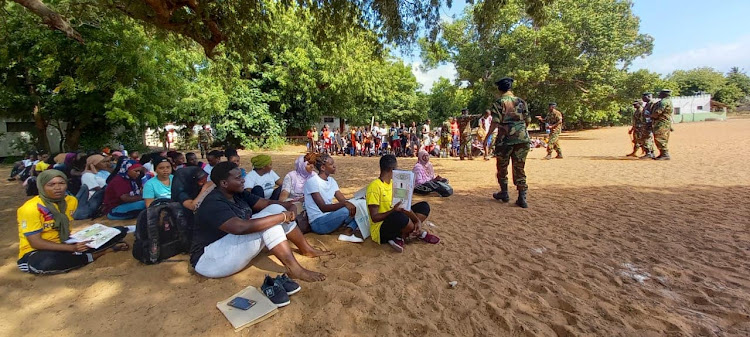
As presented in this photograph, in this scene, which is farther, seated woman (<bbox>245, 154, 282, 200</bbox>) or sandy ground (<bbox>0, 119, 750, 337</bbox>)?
seated woman (<bbox>245, 154, 282, 200</bbox>)

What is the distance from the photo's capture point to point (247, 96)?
70.7 feet

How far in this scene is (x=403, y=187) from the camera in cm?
391

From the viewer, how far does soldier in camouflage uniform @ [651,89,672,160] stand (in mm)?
9852

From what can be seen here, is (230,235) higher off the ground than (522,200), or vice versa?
(230,235)

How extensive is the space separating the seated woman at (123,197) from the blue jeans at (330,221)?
317cm

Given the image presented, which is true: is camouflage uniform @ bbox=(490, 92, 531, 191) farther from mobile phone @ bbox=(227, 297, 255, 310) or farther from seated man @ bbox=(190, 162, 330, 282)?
mobile phone @ bbox=(227, 297, 255, 310)

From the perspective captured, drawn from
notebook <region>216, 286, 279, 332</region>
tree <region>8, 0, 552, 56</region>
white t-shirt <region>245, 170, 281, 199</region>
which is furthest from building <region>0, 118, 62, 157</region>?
notebook <region>216, 286, 279, 332</region>

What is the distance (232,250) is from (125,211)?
3440 mm

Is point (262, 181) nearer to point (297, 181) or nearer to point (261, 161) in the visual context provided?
point (261, 161)

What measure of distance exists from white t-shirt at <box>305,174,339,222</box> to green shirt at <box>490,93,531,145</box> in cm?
305

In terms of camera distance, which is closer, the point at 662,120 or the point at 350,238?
the point at 350,238

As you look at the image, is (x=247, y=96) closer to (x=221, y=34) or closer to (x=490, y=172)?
(x=221, y=34)

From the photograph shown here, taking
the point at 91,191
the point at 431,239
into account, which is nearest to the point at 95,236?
the point at 91,191

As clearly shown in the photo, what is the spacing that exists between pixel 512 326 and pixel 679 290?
5.36 ft
